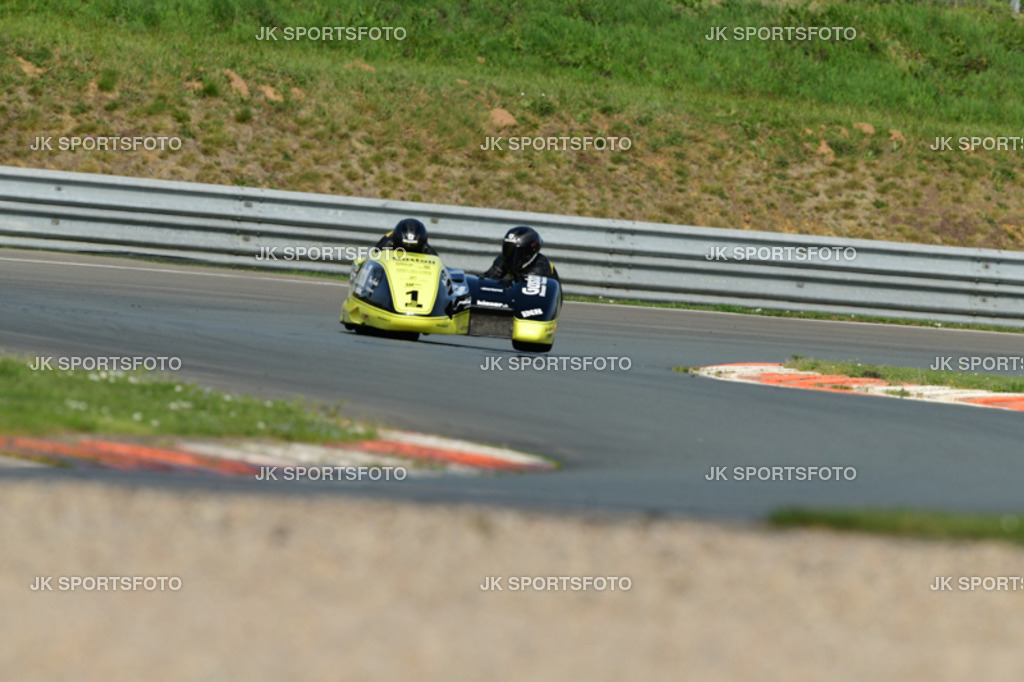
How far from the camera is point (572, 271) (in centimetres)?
1596

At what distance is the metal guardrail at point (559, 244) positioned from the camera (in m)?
15.6

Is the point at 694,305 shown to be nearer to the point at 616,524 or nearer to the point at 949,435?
the point at 949,435

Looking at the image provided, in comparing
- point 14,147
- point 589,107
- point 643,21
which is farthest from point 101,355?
point 643,21
